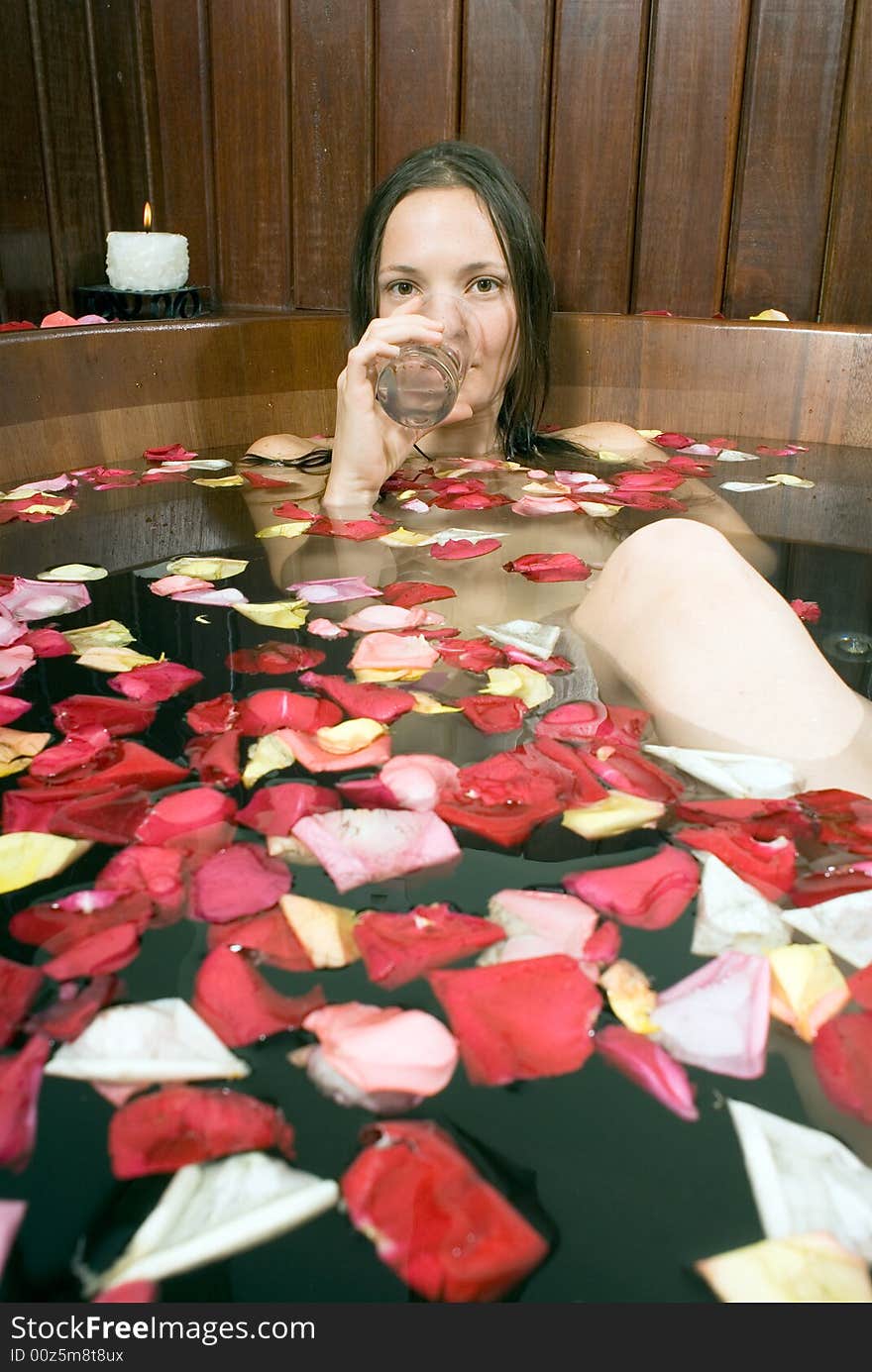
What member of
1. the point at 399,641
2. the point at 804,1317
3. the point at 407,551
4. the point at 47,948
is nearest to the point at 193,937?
the point at 47,948

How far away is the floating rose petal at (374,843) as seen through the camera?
766 mm

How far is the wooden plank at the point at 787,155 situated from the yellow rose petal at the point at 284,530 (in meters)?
1.36

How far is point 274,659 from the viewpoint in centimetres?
116

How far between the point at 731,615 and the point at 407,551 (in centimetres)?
60

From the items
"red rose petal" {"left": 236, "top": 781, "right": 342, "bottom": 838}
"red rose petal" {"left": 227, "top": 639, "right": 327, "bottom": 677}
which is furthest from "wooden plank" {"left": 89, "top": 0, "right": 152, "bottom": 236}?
"red rose petal" {"left": 236, "top": 781, "right": 342, "bottom": 838}

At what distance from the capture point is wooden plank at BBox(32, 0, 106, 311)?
2258 millimetres

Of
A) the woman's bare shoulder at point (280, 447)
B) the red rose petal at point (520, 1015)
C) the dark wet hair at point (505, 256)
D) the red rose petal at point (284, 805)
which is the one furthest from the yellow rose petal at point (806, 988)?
the woman's bare shoulder at point (280, 447)

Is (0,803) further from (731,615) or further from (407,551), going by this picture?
(407,551)

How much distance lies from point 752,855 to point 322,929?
1.01ft

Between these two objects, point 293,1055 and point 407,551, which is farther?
point 407,551

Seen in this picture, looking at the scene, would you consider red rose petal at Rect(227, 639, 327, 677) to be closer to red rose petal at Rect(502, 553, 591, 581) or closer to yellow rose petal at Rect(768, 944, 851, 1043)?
red rose petal at Rect(502, 553, 591, 581)

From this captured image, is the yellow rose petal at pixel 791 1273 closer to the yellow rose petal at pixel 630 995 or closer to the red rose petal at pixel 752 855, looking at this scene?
the yellow rose petal at pixel 630 995

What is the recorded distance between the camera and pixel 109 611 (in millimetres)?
1304

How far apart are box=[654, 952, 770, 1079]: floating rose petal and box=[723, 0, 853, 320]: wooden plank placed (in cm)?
217
